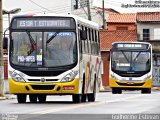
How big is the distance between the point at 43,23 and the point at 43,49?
3.16ft

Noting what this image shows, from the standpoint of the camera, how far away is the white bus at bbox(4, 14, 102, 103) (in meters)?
24.3

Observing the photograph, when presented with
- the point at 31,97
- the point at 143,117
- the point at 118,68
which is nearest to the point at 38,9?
the point at 118,68

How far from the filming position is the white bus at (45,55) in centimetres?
2431

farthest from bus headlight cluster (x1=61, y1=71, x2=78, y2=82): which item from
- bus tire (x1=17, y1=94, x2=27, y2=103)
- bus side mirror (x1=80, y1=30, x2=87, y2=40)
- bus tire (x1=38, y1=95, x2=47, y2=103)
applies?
bus tire (x1=38, y1=95, x2=47, y2=103)

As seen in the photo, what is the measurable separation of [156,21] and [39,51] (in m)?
57.8

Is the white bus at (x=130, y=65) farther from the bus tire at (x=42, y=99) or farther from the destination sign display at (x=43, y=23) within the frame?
the destination sign display at (x=43, y=23)

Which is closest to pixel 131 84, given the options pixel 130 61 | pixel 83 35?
pixel 130 61

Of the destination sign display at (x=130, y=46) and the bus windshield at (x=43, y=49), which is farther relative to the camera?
the destination sign display at (x=130, y=46)

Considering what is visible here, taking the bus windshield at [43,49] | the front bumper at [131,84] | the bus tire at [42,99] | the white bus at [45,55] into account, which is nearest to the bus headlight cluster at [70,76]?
the white bus at [45,55]

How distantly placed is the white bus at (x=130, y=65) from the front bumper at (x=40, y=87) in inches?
893

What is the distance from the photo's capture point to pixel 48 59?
2456cm

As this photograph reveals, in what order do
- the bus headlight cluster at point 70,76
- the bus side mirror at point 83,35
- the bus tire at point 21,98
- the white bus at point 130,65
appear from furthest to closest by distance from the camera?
1. the white bus at point 130,65
2. the bus tire at point 21,98
3. the bus side mirror at point 83,35
4. the bus headlight cluster at point 70,76

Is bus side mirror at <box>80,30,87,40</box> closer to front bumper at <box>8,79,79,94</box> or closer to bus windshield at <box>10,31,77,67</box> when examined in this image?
bus windshield at <box>10,31,77,67</box>

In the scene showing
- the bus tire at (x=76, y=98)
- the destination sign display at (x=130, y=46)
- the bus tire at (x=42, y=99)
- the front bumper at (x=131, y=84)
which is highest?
the destination sign display at (x=130, y=46)
